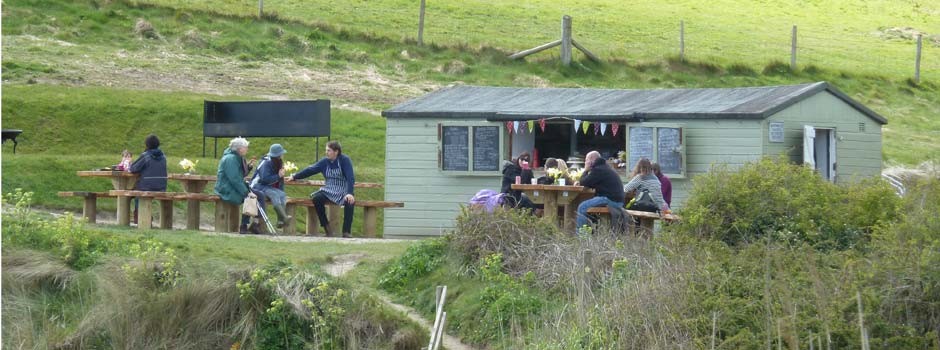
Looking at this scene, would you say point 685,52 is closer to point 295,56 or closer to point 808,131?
point 295,56

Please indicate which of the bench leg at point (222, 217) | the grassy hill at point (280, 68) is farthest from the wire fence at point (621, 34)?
the bench leg at point (222, 217)

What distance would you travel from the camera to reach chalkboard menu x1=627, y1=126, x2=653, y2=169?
19.6 metres

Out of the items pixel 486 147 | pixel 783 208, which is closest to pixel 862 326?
pixel 783 208

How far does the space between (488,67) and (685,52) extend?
782cm

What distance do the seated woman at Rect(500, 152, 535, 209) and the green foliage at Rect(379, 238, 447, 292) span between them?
2691mm

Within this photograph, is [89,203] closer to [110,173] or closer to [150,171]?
[110,173]

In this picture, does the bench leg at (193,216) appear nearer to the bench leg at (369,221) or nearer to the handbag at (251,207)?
the handbag at (251,207)

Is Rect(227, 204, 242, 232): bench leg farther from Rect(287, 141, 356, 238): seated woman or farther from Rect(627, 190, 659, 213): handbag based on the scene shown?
Rect(627, 190, 659, 213): handbag

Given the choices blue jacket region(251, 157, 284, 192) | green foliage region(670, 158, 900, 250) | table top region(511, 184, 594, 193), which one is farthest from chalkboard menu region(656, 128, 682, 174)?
blue jacket region(251, 157, 284, 192)

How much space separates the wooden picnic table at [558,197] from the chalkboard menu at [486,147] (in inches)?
126

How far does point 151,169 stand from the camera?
63.0 ft

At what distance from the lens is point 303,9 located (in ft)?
138

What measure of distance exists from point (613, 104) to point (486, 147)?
1.92 meters

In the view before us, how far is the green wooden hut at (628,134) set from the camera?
19.3 m
